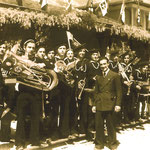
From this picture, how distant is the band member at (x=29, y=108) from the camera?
5.95 meters

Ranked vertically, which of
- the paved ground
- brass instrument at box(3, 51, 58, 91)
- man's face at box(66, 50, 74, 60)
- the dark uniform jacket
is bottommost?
the paved ground

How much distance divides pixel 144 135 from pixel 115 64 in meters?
2.28

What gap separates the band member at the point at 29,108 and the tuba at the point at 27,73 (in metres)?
0.18

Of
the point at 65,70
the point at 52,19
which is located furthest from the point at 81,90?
the point at 52,19

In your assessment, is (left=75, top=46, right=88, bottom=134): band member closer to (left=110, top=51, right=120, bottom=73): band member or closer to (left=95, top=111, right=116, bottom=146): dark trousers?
(left=95, top=111, right=116, bottom=146): dark trousers

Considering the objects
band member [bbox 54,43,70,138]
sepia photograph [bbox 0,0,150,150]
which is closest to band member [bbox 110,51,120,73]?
sepia photograph [bbox 0,0,150,150]

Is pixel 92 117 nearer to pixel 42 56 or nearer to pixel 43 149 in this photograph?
pixel 43 149

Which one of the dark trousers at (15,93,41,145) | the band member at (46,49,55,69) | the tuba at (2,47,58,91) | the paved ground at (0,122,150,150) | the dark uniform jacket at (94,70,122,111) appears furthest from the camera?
the paved ground at (0,122,150,150)

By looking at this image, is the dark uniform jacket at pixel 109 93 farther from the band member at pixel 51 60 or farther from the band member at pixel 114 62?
the band member at pixel 114 62

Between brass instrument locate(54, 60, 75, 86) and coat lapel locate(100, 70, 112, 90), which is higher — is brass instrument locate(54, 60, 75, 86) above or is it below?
above

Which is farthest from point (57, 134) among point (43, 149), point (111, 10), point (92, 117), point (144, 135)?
point (111, 10)

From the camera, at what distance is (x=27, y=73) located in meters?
5.79

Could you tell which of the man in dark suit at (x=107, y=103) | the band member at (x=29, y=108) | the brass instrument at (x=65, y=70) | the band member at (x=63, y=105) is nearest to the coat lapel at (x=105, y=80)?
the man in dark suit at (x=107, y=103)

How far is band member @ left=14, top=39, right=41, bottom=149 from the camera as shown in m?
5.95
